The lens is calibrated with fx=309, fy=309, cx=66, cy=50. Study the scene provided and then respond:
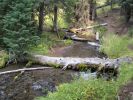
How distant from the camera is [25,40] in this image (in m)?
21.8

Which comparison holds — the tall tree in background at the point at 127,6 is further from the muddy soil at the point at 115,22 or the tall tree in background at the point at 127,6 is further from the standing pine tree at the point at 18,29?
the standing pine tree at the point at 18,29

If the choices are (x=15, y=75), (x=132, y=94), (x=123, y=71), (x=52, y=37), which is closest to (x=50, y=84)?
(x=15, y=75)

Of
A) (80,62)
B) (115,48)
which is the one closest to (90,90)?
(80,62)

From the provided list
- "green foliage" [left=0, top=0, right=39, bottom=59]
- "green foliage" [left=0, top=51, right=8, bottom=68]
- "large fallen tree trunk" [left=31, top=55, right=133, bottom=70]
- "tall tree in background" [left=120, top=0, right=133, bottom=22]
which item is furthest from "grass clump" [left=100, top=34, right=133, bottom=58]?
"tall tree in background" [left=120, top=0, right=133, bottom=22]

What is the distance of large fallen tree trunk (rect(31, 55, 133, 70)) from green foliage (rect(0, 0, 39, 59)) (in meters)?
1.27

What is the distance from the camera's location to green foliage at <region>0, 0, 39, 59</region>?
71.4 feet

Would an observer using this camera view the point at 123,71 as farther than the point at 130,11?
No

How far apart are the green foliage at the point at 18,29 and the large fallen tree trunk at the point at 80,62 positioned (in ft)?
4.16

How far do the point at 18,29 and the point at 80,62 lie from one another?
5.44 meters

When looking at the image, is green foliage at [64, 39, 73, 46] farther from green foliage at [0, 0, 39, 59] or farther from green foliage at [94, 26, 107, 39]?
green foliage at [0, 0, 39, 59]

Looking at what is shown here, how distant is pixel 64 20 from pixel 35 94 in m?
18.8

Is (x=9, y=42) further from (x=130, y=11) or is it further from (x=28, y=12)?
(x=130, y=11)

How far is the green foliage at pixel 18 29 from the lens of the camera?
21.8 m

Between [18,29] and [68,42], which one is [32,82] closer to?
[18,29]
